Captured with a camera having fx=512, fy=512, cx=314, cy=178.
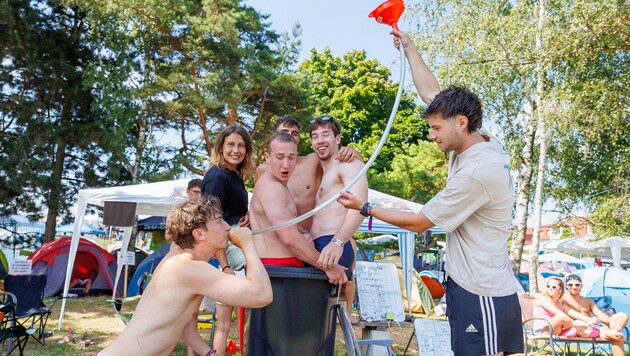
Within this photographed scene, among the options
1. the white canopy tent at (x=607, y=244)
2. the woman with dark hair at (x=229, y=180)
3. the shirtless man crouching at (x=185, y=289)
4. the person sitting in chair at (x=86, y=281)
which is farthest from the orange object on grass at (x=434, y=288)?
the shirtless man crouching at (x=185, y=289)

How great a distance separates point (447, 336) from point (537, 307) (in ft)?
7.34

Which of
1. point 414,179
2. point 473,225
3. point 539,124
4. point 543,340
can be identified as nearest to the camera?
point 473,225

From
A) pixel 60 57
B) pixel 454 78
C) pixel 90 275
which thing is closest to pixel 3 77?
pixel 60 57

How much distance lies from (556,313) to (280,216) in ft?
16.4

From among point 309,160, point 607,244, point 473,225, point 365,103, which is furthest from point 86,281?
point 365,103

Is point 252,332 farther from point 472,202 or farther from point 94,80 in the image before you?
point 94,80

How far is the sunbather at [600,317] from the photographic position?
5976 millimetres

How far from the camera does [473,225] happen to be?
2.29 m

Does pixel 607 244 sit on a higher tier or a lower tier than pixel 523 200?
lower

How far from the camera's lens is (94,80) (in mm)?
14805

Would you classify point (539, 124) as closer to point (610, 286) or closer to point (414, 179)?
point (610, 286)

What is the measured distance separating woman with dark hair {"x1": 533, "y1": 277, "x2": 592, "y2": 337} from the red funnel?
16.1 feet

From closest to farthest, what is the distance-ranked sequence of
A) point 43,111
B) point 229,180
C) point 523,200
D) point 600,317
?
point 229,180 → point 600,317 → point 523,200 → point 43,111

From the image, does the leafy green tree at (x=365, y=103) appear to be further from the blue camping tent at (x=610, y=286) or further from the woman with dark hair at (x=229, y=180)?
the woman with dark hair at (x=229, y=180)
